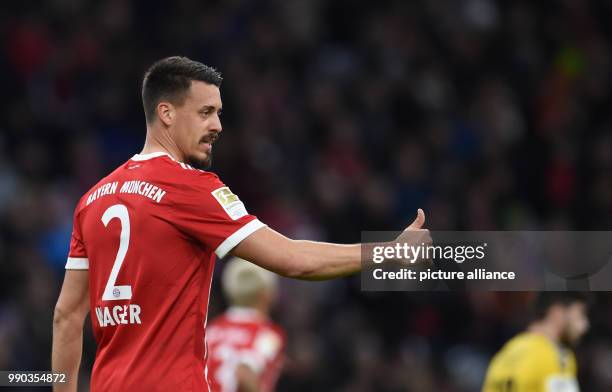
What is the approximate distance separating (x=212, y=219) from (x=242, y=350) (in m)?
3.55

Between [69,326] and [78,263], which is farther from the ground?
[78,263]

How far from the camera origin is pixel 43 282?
9742 millimetres

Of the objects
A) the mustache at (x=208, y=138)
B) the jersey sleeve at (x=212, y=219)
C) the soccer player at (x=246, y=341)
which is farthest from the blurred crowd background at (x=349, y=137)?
the jersey sleeve at (x=212, y=219)

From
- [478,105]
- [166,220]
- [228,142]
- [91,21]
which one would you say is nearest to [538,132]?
[478,105]

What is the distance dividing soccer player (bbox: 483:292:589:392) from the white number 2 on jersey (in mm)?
3202

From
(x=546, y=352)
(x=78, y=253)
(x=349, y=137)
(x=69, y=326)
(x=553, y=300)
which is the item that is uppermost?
(x=349, y=137)

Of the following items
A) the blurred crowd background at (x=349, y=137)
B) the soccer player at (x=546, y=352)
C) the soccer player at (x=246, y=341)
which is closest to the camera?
the soccer player at (x=546, y=352)

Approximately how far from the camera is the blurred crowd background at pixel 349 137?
34.2ft

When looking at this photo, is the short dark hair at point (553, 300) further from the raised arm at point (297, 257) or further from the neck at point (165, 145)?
the neck at point (165, 145)

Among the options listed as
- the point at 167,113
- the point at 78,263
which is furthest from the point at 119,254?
the point at 167,113

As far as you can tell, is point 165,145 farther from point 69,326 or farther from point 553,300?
point 553,300

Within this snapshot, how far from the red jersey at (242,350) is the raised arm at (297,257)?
3.38 metres

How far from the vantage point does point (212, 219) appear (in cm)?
413

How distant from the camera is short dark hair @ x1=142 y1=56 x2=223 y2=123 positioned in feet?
14.3
